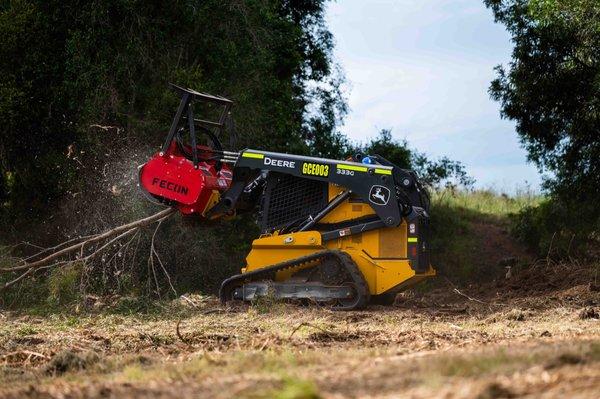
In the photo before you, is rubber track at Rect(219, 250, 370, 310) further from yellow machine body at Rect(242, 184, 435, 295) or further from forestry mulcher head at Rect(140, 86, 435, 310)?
yellow machine body at Rect(242, 184, 435, 295)

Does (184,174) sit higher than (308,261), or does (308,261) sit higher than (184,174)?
(184,174)

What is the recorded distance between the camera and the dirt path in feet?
14.6

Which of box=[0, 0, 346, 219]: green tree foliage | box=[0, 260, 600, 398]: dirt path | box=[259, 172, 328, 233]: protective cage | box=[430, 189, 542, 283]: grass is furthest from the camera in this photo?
box=[430, 189, 542, 283]: grass

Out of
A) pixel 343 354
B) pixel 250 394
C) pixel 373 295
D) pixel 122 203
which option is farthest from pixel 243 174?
pixel 250 394

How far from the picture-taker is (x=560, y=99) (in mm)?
18156

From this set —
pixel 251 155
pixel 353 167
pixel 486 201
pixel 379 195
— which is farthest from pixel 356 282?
pixel 486 201

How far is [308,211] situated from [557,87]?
7.84 metres

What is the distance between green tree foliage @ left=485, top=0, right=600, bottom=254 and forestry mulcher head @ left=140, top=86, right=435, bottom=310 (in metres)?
6.54

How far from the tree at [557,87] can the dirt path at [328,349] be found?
11.8 feet

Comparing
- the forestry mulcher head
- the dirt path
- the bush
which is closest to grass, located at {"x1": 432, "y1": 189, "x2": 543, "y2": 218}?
the bush

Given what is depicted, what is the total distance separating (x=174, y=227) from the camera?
16.2 meters

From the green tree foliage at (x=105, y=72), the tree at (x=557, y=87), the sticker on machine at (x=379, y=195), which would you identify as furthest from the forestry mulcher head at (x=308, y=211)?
the tree at (x=557, y=87)

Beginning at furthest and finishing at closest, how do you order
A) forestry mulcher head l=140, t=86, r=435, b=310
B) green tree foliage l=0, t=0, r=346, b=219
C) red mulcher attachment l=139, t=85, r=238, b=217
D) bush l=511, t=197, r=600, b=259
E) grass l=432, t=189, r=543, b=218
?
grass l=432, t=189, r=543, b=218 < bush l=511, t=197, r=600, b=259 < green tree foliage l=0, t=0, r=346, b=219 < red mulcher attachment l=139, t=85, r=238, b=217 < forestry mulcher head l=140, t=86, r=435, b=310

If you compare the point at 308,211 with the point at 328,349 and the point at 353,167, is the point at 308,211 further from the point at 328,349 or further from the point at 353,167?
the point at 328,349
